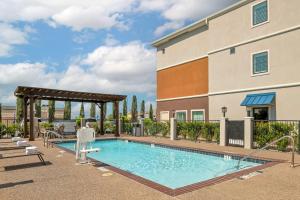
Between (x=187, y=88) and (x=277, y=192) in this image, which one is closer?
(x=277, y=192)

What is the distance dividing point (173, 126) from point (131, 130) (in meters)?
6.72

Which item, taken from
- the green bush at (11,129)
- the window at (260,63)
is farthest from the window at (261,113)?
the green bush at (11,129)

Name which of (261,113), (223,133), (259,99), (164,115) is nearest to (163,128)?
(164,115)

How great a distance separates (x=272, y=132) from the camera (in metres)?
13.1

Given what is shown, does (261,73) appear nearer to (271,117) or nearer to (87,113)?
(271,117)

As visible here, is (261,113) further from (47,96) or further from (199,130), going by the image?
(47,96)

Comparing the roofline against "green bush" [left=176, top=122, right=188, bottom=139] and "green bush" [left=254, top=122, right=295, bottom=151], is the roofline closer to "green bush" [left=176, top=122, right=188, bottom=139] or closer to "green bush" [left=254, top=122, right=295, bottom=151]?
"green bush" [left=176, top=122, right=188, bottom=139]

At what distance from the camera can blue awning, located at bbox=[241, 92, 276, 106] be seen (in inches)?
646

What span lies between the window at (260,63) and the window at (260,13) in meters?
2.19

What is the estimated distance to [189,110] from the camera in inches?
918

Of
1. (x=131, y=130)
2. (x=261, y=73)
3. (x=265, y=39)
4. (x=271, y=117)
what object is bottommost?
(x=131, y=130)

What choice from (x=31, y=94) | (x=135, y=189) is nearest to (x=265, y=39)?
(x=135, y=189)

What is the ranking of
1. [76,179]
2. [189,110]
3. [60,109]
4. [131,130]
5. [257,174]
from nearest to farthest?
[76,179]
[257,174]
[189,110]
[131,130]
[60,109]

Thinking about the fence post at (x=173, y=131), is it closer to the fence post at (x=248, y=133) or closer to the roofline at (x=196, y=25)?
the fence post at (x=248, y=133)
